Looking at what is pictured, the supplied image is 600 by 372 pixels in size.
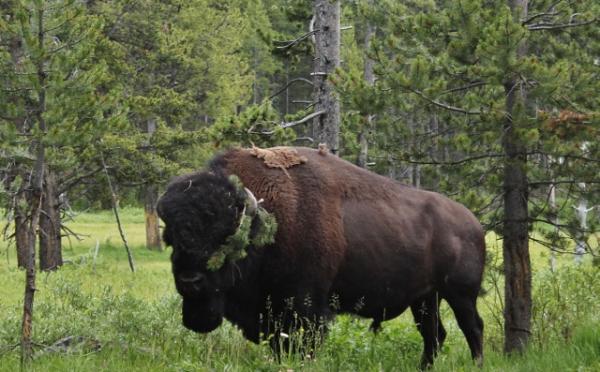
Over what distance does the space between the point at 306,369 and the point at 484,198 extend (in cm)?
396

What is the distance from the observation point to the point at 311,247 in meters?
7.55

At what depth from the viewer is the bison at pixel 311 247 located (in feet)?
22.7

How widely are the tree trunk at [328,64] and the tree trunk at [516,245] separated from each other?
3.40 metres

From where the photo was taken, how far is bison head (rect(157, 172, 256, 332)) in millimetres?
6789

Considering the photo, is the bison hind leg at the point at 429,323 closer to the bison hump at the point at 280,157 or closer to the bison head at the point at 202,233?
the bison hump at the point at 280,157

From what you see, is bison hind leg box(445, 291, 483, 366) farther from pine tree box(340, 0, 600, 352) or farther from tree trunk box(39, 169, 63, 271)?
tree trunk box(39, 169, 63, 271)

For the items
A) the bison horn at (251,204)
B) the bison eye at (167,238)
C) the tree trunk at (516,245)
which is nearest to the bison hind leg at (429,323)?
the tree trunk at (516,245)

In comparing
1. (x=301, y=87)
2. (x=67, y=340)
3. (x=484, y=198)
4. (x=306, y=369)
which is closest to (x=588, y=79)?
(x=484, y=198)

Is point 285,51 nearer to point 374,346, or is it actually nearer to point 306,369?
point 374,346

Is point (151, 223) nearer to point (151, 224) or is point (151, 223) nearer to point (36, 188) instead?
point (151, 224)

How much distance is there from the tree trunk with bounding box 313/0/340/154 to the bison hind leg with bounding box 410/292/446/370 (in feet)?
11.4

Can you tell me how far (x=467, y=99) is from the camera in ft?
27.6

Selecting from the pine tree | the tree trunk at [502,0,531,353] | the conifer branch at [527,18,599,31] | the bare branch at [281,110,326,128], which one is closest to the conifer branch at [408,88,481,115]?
the pine tree

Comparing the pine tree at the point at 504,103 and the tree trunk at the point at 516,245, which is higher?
the pine tree at the point at 504,103
